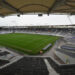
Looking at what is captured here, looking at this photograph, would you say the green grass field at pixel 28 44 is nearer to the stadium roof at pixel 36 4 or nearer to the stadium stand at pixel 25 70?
the stadium stand at pixel 25 70

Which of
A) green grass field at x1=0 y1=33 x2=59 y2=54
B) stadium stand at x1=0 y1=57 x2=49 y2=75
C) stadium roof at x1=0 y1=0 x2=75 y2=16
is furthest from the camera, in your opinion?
green grass field at x1=0 y1=33 x2=59 y2=54

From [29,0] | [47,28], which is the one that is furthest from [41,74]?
[47,28]

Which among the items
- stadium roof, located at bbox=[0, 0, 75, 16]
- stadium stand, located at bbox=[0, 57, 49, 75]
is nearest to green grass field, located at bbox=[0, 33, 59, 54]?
stadium stand, located at bbox=[0, 57, 49, 75]

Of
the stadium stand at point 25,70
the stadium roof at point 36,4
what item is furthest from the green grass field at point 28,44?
the stadium roof at point 36,4

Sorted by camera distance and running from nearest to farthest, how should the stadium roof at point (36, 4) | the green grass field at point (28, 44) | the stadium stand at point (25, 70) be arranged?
the stadium stand at point (25, 70)
the stadium roof at point (36, 4)
the green grass field at point (28, 44)

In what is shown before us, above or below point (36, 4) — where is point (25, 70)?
below

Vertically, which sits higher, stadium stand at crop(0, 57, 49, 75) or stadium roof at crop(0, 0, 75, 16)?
stadium roof at crop(0, 0, 75, 16)

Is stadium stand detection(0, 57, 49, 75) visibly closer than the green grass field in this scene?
Yes

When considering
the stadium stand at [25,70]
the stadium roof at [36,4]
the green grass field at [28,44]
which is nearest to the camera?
the stadium stand at [25,70]

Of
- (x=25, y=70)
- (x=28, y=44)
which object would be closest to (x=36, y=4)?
(x=25, y=70)

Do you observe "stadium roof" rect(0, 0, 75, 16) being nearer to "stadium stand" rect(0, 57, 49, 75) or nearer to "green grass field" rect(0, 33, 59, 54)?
"stadium stand" rect(0, 57, 49, 75)

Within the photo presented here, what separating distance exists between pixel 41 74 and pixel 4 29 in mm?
65924

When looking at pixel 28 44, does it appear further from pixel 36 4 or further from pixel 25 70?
pixel 25 70

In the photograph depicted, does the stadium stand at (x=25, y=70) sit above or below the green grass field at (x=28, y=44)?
above
